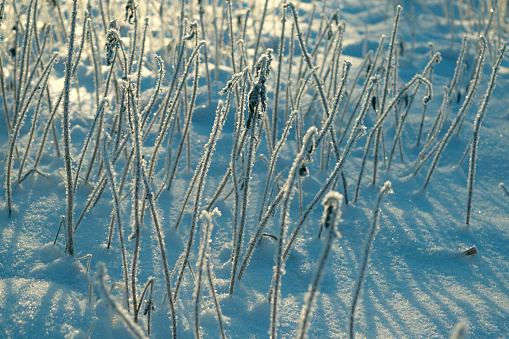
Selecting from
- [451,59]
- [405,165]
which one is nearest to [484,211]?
[405,165]

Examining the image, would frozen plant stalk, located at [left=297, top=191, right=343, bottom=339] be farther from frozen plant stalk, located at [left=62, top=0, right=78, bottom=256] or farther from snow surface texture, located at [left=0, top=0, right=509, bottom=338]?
frozen plant stalk, located at [left=62, top=0, right=78, bottom=256]

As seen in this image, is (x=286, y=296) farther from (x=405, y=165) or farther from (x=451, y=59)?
(x=451, y=59)

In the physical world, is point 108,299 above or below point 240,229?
above

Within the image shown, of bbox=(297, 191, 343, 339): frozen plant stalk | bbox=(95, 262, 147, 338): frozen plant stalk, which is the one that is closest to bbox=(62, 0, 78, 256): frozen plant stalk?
bbox=(95, 262, 147, 338): frozen plant stalk

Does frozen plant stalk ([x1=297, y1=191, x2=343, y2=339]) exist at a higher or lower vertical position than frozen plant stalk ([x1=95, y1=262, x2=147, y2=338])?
higher

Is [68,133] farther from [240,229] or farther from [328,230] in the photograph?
[328,230]

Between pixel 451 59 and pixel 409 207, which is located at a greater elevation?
pixel 451 59

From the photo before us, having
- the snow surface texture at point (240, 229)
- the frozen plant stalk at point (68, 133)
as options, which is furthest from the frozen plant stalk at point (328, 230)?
the frozen plant stalk at point (68, 133)

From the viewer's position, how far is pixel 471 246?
54.5 inches

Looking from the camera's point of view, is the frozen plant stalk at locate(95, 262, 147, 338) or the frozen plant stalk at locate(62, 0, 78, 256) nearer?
the frozen plant stalk at locate(95, 262, 147, 338)

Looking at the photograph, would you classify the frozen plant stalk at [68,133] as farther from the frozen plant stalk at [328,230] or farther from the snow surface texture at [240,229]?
the frozen plant stalk at [328,230]

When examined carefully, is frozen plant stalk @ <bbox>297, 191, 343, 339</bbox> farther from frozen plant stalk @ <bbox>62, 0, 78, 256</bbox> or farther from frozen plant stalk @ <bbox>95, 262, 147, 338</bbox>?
frozen plant stalk @ <bbox>62, 0, 78, 256</bbox>

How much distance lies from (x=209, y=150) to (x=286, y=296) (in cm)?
44

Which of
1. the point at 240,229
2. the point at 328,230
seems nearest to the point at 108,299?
the point at 328,230
